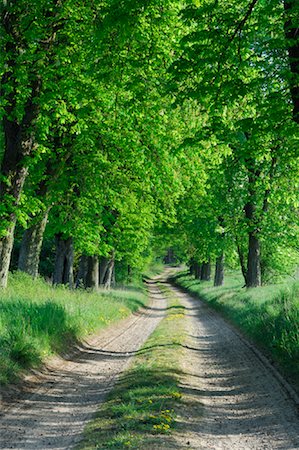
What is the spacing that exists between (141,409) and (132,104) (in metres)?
7.37

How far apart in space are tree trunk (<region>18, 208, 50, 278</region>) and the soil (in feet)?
16.1

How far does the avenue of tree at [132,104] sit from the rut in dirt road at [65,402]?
4.05 metres

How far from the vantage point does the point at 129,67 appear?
11.1m

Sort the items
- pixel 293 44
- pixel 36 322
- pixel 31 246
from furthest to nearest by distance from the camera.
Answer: pixel 31 246, pixel 36 322, pixel 293 44

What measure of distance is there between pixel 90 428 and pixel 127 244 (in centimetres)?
2224

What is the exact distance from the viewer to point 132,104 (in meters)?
11.7

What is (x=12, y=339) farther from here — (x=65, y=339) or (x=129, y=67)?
(x=129, y=67)

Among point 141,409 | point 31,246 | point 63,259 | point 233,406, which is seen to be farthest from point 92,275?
point 141,409

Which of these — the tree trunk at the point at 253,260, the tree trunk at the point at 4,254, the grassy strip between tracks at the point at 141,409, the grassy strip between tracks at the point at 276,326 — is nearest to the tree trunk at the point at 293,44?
the grassy strip between tracks at the point at 276,326

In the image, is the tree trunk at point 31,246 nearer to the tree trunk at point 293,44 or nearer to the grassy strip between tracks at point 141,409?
the grassy strip between tracks at point 141,409

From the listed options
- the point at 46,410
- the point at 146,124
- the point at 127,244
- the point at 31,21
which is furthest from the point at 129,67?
the point at 127,244

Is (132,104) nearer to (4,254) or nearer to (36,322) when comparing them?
(36,322)

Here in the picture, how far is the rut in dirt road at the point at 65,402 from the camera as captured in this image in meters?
6.48

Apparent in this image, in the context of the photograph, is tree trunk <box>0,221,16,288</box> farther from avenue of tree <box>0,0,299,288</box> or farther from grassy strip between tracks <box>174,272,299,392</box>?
grassy strip between tracks <box>174,272,299,392</box>
